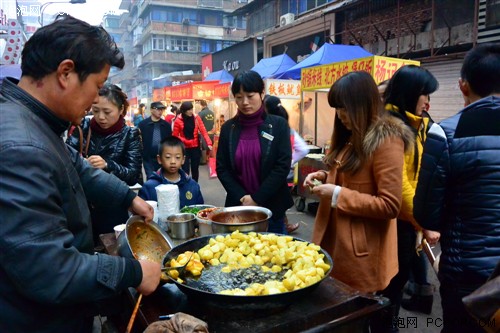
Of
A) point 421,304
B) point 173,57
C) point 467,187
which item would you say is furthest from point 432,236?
point 173,57

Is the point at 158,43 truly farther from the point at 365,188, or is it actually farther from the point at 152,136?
the point at 365,188

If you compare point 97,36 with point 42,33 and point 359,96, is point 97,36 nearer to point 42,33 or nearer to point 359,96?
point 42,33

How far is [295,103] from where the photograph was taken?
9.94 m

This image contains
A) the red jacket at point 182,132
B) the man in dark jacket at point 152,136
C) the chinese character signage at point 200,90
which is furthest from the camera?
the chinese character signage at point 200,90

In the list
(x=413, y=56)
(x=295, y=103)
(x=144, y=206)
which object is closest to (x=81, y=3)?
(x=295, y=103)

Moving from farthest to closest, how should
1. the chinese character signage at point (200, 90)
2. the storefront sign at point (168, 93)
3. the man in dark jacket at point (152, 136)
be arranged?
the storefront sign at point (168, 93) < the chinese character signage at point (200, 90) < the man in dark jacket at point (152, 136)

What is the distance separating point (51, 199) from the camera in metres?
1.06

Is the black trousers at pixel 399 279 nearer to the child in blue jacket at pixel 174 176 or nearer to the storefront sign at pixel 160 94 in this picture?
the child in blue jacket at pixel 174 176

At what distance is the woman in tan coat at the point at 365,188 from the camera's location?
2.08m

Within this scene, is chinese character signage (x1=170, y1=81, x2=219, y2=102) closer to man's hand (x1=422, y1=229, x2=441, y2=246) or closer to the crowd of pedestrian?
the crowd of pedestrian

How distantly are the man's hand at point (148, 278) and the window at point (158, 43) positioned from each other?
43.0 meters

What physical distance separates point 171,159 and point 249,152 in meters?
0.78

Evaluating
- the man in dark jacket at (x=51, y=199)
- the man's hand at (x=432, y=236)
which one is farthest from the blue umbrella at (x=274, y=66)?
the man in dark jacket at (x=51, y=199)

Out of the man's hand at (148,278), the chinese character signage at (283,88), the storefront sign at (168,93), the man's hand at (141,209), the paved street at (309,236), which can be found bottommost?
the paved street at (309,236)
